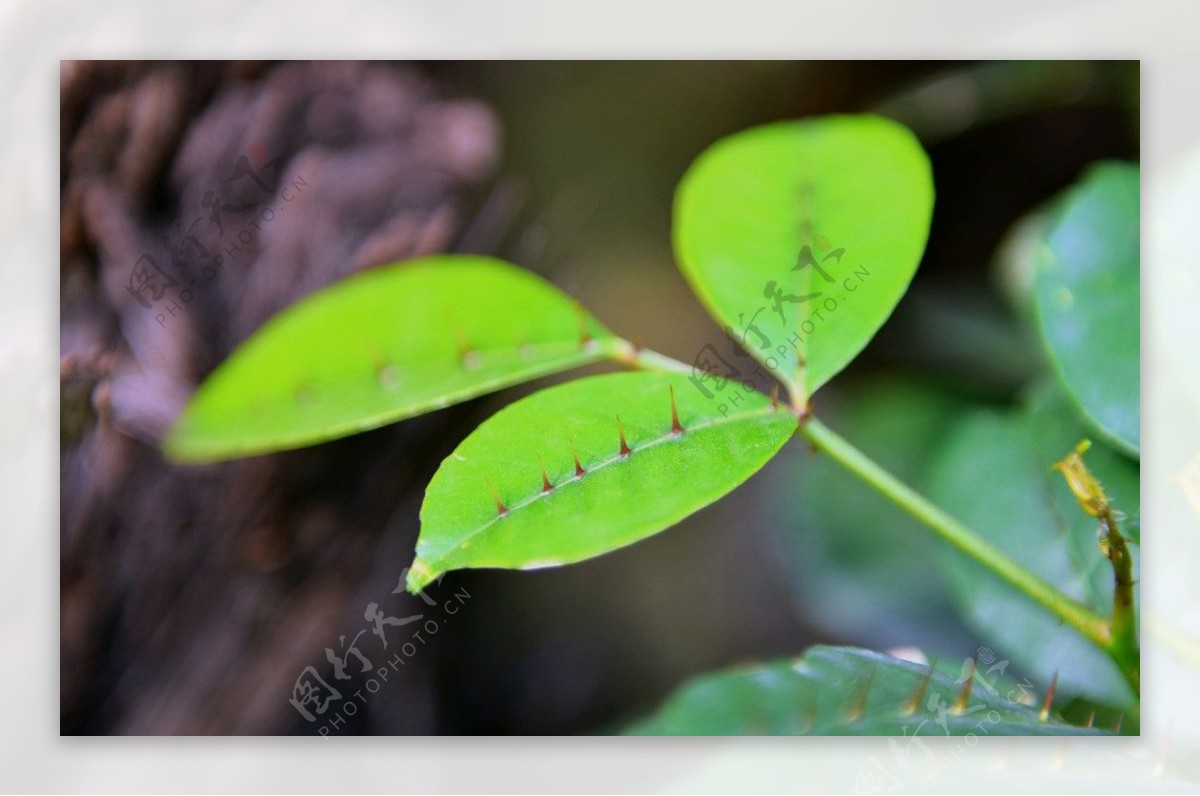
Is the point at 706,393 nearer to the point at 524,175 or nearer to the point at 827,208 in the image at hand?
the point at 827,208

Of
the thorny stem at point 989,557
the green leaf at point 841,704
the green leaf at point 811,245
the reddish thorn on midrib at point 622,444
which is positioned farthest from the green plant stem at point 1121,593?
the reddish thorn on midrib at point 622,444

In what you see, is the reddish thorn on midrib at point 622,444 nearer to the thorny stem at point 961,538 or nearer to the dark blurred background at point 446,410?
the thorny stem at point 961,538

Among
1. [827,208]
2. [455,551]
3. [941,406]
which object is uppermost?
[827,208]

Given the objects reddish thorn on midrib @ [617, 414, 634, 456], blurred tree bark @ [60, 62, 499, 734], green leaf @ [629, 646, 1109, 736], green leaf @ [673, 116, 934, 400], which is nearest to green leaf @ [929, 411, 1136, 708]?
green leaf @ [629, 646, 1109, 736]

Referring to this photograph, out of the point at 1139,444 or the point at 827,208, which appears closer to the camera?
the point at 827,208

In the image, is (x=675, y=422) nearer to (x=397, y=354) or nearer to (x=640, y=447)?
(x=640, y=447)

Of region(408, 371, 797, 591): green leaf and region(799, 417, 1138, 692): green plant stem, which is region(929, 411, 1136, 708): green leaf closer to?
region(799, 417, 1138, 692): green plant stem

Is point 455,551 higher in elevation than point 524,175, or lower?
lower

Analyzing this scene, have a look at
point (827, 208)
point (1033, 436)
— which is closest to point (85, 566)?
point (827, 208)
